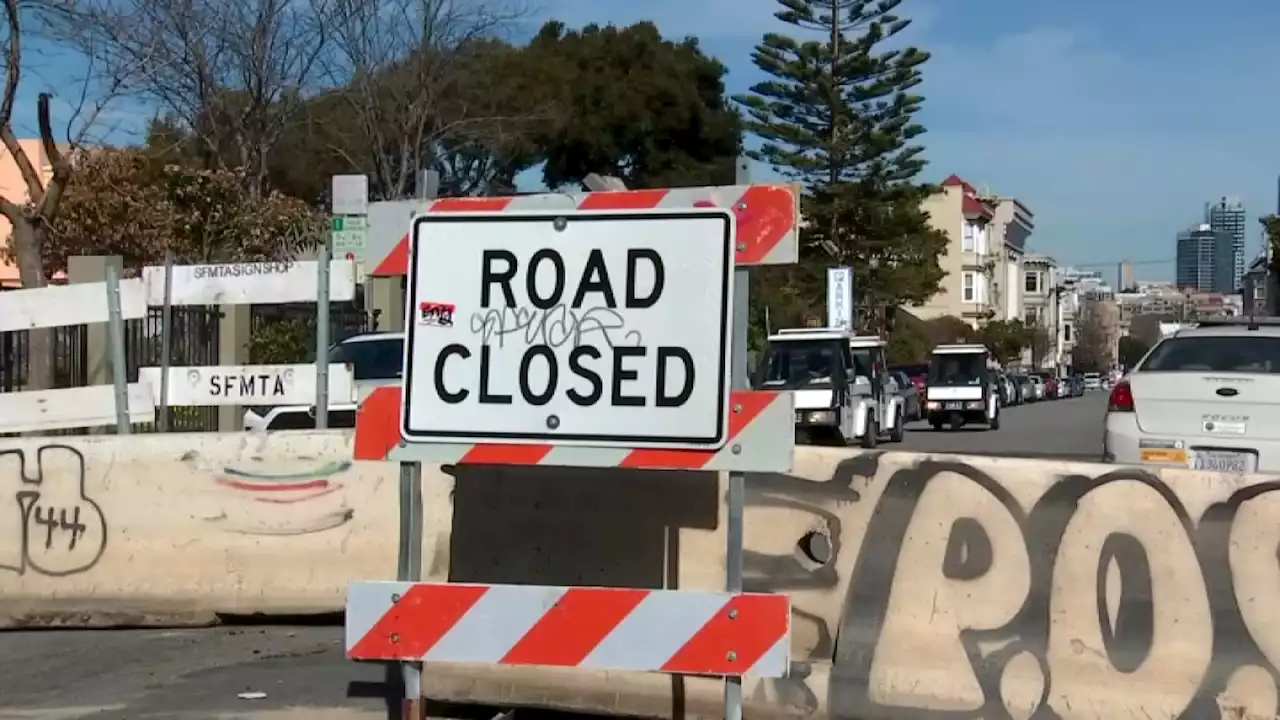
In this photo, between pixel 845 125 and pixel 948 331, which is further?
pixel 948 331

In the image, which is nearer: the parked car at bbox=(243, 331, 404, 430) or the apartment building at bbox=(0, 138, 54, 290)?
the parked car at bbox=(243, 331, 404, 430)

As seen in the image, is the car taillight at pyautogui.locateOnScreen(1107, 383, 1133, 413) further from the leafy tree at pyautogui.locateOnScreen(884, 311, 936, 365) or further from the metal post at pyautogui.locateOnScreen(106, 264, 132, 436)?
the leafy tree at pyautogui.locateOnScreen(884, 311, 936, 365)

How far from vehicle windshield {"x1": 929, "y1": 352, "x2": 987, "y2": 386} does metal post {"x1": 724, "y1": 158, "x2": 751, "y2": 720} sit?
32.6 meters

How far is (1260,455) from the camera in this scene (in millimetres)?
10633

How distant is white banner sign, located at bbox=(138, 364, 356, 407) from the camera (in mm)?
11492

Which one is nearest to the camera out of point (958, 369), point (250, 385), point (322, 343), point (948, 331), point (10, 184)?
point (322, 343)

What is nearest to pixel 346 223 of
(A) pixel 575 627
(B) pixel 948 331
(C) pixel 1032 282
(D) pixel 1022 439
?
(A) pixel 575 627

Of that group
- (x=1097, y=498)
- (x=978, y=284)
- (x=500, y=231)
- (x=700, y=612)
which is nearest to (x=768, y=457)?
(x=700, y=612)

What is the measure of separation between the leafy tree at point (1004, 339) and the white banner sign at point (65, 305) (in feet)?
280

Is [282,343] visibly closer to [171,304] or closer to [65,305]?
[171,304]

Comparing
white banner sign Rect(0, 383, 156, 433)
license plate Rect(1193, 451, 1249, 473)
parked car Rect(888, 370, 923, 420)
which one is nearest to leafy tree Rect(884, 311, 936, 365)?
parked car Rect(888, 370, 923, 420)

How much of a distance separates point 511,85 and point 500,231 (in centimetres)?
3453

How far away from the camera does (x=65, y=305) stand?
10789mm

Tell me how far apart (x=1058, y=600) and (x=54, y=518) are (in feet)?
17.2
